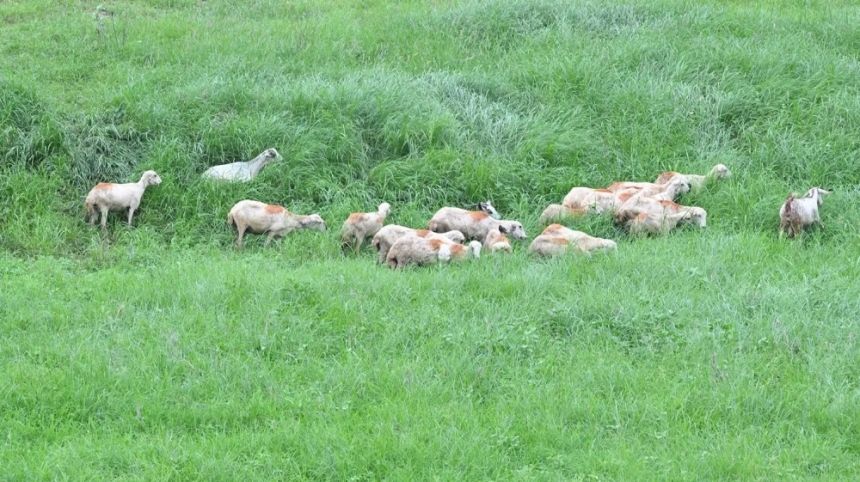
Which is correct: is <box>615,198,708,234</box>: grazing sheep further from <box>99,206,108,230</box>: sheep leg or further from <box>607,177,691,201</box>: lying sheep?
<box>99,206,108,230</box>: sheep leg

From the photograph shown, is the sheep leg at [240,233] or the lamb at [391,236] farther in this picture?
the sheep leg at [240,233]

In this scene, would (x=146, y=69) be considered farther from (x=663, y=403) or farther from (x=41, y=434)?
(x=663, y=403)

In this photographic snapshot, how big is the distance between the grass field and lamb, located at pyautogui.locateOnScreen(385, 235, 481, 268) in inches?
6.3

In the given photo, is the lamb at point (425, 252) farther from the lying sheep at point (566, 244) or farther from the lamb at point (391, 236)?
the lying sheep at point (566, 244)

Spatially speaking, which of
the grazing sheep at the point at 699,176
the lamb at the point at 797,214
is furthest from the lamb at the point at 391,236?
the lamb at the point at 797,214

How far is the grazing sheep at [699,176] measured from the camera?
1180 cm

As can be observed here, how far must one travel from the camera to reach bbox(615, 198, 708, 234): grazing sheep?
1092cm

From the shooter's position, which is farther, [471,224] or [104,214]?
[104,214]

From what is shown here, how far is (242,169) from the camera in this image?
11969mm

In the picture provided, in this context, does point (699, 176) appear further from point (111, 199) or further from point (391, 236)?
point (111, 199)

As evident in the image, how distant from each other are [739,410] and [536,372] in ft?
4.46

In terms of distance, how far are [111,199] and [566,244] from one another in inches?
173

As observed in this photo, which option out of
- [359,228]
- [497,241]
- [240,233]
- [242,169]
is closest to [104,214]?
[240,233]

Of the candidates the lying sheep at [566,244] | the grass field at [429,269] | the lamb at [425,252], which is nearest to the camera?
the grass field at [429,269]
